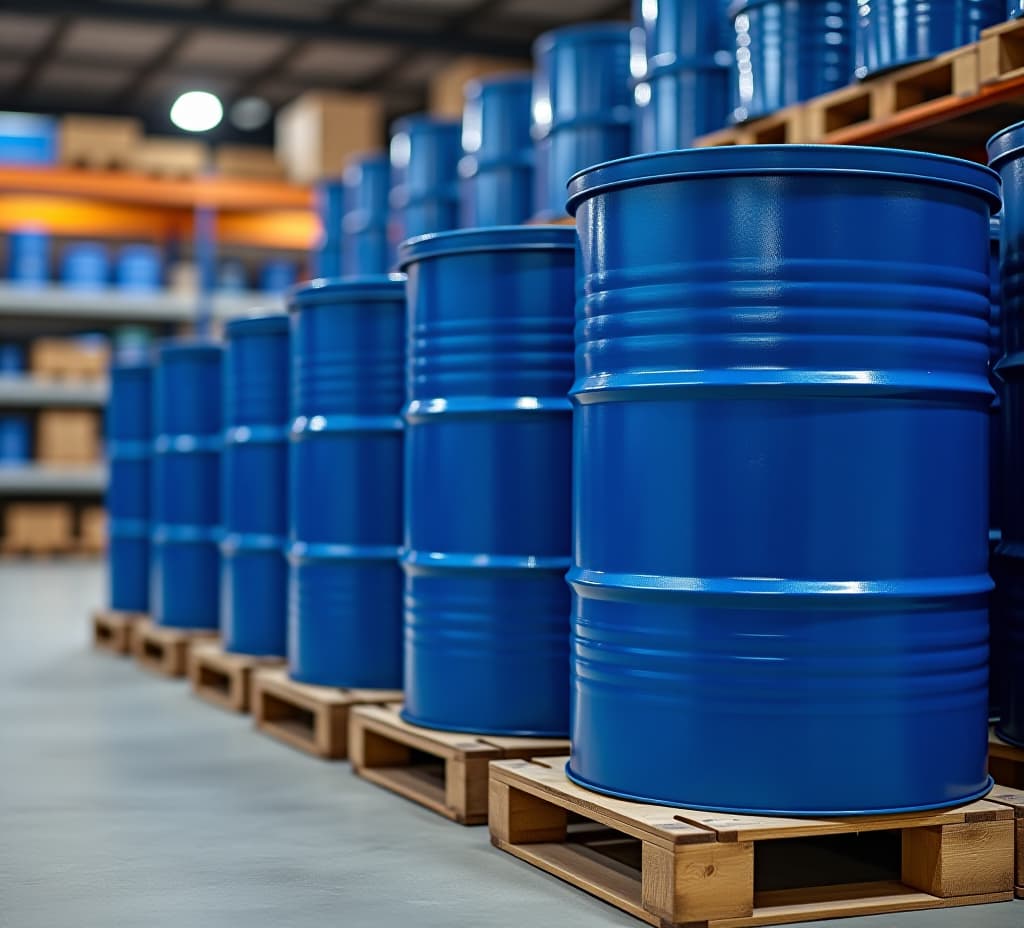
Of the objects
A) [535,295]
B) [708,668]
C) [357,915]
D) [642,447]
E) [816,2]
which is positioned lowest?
[357,915]

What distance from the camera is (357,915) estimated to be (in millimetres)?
2646

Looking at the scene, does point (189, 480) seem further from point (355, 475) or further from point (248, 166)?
point (248, 166)

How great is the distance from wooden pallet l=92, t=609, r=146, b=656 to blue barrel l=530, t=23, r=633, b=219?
2.53 metres

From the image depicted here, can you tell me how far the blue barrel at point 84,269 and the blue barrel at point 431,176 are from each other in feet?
22.5

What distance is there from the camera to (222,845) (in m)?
3.19

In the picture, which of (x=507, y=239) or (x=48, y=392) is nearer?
(x=507, y=239)

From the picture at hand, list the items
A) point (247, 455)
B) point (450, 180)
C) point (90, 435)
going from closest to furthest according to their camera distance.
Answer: point (247, 455) → point (450, 180) → point (90, 435)

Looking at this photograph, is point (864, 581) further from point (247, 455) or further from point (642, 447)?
point (247, 455)

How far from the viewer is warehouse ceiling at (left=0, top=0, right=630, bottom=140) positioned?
1427 centimetres

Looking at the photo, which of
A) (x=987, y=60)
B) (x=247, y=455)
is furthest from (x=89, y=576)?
(x=987, y=60)

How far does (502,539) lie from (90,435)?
11205 millimetres

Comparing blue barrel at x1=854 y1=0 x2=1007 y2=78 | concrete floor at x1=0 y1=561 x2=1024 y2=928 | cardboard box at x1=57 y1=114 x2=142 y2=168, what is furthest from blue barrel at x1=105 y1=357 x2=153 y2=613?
cardboard box at x1=57 y1=114 x2=142 y2=168

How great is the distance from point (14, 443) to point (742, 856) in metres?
12.2

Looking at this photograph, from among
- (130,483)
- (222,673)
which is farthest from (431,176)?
(222,673)
